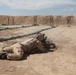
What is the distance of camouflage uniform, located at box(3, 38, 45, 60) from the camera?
766cm

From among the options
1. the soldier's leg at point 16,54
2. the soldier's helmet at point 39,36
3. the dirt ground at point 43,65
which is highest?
the soldier's helmet at point 39,36

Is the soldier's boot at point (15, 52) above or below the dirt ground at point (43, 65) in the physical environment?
above

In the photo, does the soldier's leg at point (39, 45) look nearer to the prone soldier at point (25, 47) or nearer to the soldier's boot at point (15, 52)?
the prone soldier at point (25, 47)

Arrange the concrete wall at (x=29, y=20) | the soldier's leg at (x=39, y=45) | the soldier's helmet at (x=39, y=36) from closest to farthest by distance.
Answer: the soldier's leg at (x=39, y=45), the soldier's helmet at (x=39, y=36), the concrete wall at (x=29, y=20)

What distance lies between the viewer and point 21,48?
324 inches

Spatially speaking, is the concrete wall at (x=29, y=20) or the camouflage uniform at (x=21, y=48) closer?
the camouflage uniform at (x=21, y=48)

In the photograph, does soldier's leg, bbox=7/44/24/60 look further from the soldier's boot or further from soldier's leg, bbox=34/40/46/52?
soldier's leg, bbox=34/40/46/52

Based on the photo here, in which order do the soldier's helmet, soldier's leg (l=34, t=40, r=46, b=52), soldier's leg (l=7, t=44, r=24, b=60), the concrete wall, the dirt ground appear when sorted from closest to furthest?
the dirt ground → soldier's leg (l=7, t=44, r=24, b=60) → soldier's leg (l=34, t=40, r=46, b=52) → the soldier's helmet → the concrete wall

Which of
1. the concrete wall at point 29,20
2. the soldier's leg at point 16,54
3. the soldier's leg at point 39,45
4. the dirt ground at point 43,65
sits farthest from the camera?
the concrete wall at point 29,20

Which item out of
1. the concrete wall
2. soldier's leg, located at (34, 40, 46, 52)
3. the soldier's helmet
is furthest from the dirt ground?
the concrete wall

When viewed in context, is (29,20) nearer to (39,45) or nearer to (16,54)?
(39,45)

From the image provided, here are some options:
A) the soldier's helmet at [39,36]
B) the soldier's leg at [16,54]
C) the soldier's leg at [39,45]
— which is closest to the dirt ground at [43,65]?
the soldier's leg at [16,54]

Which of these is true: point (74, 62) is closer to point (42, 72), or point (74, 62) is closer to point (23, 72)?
point (42, 72)

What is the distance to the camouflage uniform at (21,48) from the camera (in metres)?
7.66
